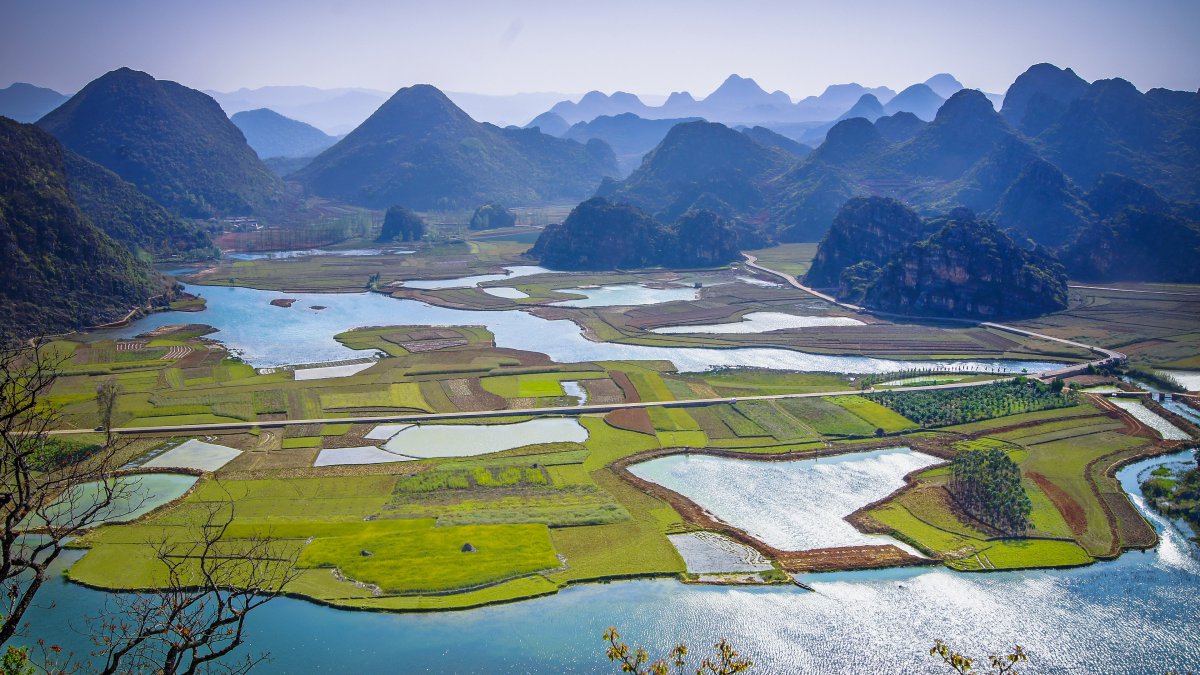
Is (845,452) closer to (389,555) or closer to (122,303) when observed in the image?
(389,555)

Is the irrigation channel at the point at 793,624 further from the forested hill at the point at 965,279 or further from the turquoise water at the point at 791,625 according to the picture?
the forested hill at the point at 965,279

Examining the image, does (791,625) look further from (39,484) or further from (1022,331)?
(1022,331)

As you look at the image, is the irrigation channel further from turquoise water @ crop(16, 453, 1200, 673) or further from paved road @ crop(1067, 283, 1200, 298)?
paved road @ crop(1067, 283, 1200, 298)

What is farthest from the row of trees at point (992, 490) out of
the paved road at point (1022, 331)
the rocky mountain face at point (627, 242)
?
the rocky mountain face at point (627, 242)

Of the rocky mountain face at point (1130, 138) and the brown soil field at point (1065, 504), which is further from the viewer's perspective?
the rocky mountain face at point (1130, 138)

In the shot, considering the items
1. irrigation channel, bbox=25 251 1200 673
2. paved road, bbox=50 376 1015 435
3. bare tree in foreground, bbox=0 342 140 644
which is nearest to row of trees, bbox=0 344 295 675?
bare tree in foreground, bbox=0 342 140 644

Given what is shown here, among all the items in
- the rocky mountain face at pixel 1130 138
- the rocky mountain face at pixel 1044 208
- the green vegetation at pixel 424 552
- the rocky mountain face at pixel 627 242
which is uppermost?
the rocky mountain face at pixel 1130 138
